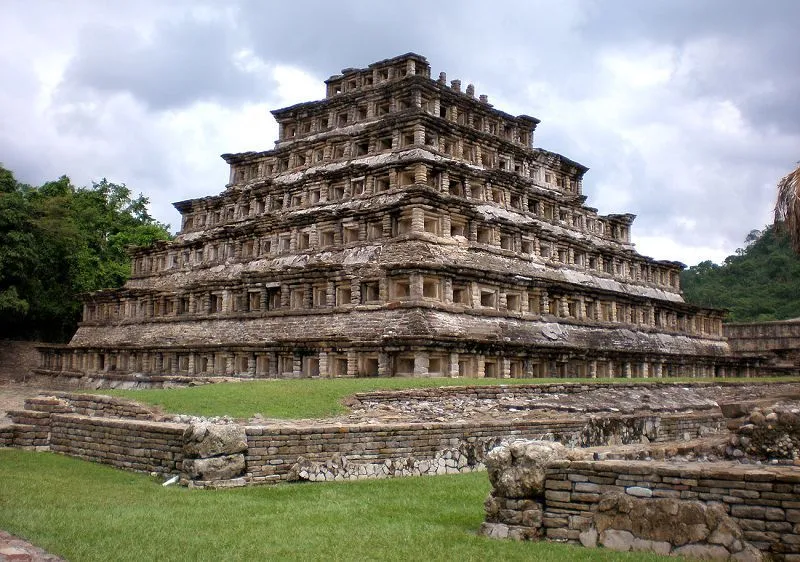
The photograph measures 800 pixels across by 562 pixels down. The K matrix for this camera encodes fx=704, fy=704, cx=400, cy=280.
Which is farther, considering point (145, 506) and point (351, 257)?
point (351, 257)

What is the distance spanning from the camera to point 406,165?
31.4m

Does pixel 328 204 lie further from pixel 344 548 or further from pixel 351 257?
pixel 344 548

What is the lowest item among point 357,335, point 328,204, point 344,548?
point 344,548

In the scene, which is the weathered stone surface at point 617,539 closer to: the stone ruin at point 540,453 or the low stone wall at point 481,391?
the stone ruin at point 540,453

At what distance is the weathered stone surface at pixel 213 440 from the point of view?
11195mm

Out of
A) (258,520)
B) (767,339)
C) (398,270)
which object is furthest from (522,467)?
(767,339)

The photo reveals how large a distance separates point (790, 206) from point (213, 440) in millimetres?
9549

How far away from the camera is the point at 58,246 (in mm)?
42125

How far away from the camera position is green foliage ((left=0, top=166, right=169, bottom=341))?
37.7m

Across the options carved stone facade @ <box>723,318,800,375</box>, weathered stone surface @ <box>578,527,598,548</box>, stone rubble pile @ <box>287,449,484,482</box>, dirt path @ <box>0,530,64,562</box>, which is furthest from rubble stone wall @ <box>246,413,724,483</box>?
carved stone facade @ <box>723,318,800,375</box>

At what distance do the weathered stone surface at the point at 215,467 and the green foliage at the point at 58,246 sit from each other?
30722mm

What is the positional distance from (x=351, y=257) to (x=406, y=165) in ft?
16.0

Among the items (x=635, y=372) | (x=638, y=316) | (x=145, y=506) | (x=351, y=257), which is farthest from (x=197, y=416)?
(x=638, y=316)

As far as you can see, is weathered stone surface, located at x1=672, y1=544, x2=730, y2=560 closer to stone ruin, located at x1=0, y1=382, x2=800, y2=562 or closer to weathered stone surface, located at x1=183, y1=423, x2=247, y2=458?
stone ruin, located at x1=0, y1=382, x2=800, y2=562
